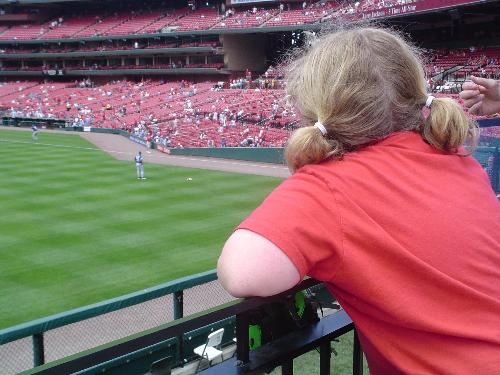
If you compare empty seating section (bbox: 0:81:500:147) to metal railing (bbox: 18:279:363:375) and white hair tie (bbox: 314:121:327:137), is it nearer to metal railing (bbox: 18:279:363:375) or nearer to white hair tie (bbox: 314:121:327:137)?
metal railing (bbox: 18:279:363:375)

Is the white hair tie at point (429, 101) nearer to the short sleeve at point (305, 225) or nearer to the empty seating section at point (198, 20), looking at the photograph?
the short sleeve at point (305, 225)

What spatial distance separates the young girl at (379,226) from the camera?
136 centimetres

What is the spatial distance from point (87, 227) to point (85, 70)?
136ft

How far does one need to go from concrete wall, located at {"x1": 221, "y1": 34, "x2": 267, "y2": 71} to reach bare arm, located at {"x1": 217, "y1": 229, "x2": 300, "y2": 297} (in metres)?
43.2

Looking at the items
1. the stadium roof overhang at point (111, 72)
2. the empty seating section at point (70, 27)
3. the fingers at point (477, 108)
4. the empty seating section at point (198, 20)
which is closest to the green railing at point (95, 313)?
the fingers at point (477, 108)

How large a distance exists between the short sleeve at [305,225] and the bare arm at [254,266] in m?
0.02

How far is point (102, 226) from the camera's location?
14.4m

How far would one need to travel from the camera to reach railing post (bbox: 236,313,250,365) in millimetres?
1646

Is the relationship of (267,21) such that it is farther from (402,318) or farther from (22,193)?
(402,318)

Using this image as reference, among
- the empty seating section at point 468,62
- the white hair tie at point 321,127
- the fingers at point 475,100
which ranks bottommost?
the white hair tie at point 321,127

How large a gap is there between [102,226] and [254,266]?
1365cm

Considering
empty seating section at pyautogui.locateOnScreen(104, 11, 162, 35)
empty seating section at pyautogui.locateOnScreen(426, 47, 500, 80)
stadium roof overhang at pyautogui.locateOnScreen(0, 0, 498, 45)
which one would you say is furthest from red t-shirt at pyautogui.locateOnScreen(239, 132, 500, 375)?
empty seating section at pyautogui.locateOnScreen(104, 11, 162, 35)

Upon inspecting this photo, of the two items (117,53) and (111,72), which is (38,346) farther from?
(111,72)

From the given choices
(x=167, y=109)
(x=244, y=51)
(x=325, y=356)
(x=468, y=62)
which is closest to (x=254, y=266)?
(x=325, y=356)
